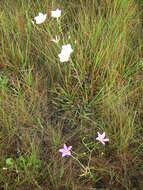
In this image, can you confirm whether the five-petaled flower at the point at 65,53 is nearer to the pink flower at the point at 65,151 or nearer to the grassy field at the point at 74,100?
the grassy field at the point at 74,100

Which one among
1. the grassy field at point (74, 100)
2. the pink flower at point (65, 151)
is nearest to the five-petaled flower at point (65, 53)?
the grassy field at point (74, 100)

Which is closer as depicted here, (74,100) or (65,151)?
(65,151)

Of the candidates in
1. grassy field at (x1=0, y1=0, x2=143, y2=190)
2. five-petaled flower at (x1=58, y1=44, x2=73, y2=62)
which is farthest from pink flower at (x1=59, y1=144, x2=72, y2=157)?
five-petaled flower at (x1=58, y1=44, x2=73, y2=62)

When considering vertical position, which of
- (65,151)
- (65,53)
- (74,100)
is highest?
(65,53)

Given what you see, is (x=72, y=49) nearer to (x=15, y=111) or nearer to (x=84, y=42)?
(x=84, y=42)

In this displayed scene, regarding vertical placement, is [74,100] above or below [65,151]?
above

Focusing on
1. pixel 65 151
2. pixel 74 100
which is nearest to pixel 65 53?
pixel 74 100

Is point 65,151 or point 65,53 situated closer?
point 65,151

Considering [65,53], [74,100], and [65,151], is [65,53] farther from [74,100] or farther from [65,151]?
[65,151]

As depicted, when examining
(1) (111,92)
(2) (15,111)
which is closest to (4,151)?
(2) (15,111)
